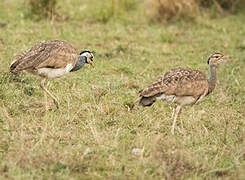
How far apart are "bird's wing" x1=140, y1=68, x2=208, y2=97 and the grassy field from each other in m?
0.42

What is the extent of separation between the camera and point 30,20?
39.2 feet

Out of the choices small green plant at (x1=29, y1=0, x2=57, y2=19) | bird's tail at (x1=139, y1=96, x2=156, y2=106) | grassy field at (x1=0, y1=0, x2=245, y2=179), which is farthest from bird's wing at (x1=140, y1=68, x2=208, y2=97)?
small green plant at (x1=29, y1=0, x2=57, y2=19)

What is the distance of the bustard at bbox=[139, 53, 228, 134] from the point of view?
6.39 m

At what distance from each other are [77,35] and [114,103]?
404 cm

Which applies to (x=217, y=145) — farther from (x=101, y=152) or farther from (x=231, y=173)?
(x=101, y=152)

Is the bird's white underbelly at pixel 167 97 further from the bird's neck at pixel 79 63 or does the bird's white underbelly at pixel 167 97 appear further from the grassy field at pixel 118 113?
the bird's neck at pixel 79 63

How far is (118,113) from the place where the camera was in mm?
7043

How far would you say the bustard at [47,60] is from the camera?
22.8 feet

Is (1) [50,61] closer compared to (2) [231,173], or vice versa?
(2) [231,173]

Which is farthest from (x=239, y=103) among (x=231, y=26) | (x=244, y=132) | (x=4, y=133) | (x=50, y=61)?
(x=231, y=26)

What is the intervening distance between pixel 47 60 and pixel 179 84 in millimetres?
1656

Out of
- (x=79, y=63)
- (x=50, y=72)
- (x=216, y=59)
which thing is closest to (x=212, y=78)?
(x=216, y=59)

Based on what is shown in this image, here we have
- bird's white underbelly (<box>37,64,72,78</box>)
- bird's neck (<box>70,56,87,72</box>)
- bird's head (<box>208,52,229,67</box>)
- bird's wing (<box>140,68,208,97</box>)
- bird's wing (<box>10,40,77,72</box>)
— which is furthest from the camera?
bird's neck (<box>70,56,87,72</box>)

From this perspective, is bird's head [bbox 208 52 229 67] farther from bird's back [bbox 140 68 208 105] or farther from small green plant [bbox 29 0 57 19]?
small green plant [bbox 29 0 57 19]
